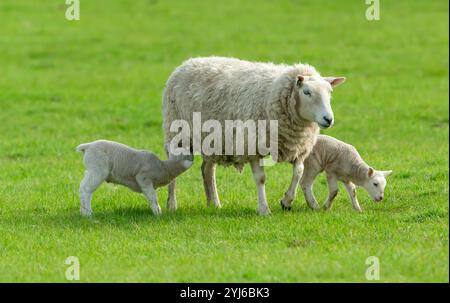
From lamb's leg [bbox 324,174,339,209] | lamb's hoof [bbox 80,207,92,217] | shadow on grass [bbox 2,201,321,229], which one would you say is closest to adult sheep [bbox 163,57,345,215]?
shadow on grass [bbox 2,201,321,229]

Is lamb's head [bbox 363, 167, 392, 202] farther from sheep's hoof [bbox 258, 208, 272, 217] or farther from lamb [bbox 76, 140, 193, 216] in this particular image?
lamb [bbox 76, 140, 193, 216]

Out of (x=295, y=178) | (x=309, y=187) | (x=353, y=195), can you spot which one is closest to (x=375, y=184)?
(x=353, y=195)

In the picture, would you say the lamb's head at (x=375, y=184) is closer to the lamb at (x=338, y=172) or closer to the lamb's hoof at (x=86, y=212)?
the lamb at (x=338, y=172)

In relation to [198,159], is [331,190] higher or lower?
higher

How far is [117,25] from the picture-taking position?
29656 millimetres

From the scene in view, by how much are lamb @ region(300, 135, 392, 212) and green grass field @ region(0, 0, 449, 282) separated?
0.25 m

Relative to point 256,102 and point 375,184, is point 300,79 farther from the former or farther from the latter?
point 375,184

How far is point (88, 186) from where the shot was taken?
431 inches

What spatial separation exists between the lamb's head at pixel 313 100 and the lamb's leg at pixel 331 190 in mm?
1026

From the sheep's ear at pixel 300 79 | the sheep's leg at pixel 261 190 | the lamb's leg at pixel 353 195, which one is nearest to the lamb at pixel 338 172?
the lamb's leg at pixel 353 195

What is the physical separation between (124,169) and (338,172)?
250 centimetres

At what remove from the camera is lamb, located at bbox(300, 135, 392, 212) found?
36.8 feet

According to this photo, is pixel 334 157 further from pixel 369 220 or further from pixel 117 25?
pixel 117 25

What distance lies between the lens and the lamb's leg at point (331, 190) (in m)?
11.2
